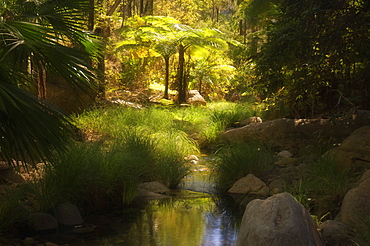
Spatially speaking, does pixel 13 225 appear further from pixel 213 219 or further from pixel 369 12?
pixel 369 12

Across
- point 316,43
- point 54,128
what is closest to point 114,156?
point 54,128

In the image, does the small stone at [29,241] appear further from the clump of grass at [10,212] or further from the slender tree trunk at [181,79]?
the slender tree trunk at [181,79]

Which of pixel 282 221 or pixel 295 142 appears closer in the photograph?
pixel 282 221

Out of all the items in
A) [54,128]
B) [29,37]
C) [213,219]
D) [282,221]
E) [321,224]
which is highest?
[29,37]

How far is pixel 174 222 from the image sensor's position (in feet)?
17.3

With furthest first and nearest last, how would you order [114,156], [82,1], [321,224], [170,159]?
[170,159], [114,156], [82,1], [321,224]

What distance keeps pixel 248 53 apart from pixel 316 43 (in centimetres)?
1126

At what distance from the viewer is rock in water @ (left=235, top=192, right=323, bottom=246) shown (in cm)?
344

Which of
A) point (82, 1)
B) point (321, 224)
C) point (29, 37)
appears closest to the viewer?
point (29, 37)

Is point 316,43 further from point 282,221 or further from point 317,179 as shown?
point 282,221

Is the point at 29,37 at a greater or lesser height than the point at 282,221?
greater

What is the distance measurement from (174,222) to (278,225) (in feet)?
6.60

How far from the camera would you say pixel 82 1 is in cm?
480

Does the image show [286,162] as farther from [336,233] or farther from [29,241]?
[29,241]
